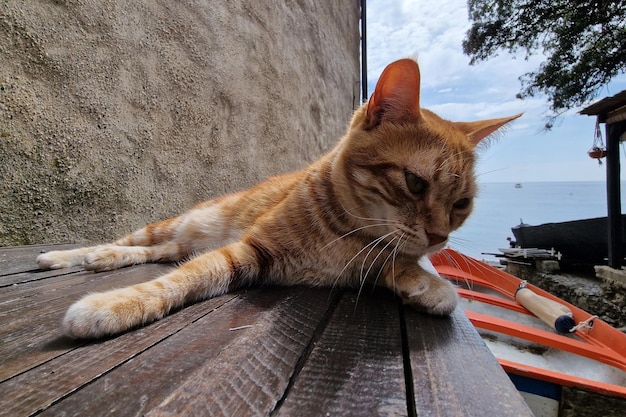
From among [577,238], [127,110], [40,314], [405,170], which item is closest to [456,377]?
[405,170]

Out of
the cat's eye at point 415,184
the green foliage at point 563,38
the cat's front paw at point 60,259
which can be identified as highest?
the green foliage at point 563,38

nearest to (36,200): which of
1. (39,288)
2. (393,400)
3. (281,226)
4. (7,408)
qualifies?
(39,288)

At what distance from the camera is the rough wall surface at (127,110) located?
1.61m

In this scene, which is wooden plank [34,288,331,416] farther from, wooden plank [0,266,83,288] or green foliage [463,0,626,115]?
green foliage [463,0,626,115]

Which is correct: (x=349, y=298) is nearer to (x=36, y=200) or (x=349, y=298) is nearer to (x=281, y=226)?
(x=281, y=226)

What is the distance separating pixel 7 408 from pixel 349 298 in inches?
34.9

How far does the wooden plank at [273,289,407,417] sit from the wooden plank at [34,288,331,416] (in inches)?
1.4

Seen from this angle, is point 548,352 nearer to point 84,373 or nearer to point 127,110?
point 84,373

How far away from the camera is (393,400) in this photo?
0.58 m

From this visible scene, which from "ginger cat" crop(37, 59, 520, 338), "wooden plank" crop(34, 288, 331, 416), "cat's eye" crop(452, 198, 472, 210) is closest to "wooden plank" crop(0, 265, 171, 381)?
"wooden plank" crop(34, 288, 331, 416)

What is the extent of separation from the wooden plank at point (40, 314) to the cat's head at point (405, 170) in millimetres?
909

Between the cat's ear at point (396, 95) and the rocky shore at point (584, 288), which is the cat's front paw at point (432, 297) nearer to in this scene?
the cat's ear at point (396, 95)

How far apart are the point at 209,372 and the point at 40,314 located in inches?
25.0

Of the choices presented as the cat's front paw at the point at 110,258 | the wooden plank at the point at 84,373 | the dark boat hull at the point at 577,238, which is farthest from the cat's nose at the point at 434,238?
the dark boat hull at the point at 577,238
